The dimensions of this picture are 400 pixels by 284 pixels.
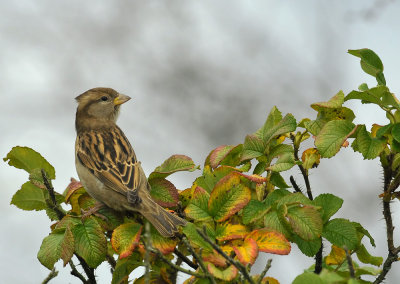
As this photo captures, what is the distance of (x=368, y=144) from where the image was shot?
236 centimetres

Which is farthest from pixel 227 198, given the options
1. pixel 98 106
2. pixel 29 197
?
pixel 98 106

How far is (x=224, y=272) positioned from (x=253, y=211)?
392 millimetres

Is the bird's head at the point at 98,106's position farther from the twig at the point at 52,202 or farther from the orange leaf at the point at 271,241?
the orange leaf at the point at 271,241

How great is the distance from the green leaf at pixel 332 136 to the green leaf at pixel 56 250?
3.38 ft

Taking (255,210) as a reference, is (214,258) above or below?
below

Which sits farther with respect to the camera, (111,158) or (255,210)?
(111,158)

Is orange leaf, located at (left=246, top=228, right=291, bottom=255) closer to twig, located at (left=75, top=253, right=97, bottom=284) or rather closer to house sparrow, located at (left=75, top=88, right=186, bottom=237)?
house sparrow, located at (left=75, top=88, right=186, bottom=237)

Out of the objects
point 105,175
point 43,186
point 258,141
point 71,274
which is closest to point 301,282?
point 258,141

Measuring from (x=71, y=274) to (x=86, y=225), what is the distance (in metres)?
0.25

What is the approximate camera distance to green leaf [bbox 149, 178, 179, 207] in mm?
2516

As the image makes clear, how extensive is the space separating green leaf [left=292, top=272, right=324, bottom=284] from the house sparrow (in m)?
0.75

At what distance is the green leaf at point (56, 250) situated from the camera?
2260mm

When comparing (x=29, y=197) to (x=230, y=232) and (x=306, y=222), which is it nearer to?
(x=230, y=232)

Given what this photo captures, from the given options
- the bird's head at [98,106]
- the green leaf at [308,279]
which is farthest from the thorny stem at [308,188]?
the bird's head at [98,106]
